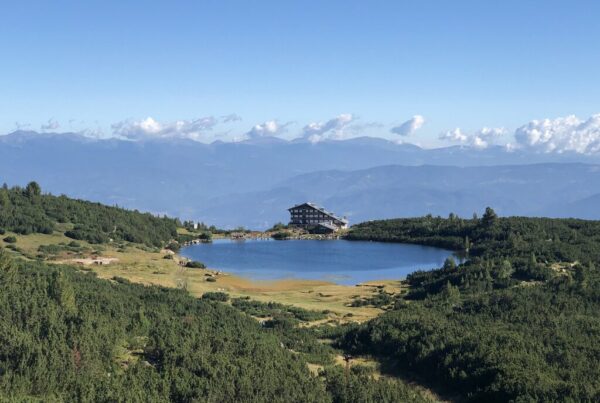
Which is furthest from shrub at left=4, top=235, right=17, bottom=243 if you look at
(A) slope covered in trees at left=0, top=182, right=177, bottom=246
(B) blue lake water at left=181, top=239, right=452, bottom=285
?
(B) blue lake water at left=181, top=239, right=452, bottom=285

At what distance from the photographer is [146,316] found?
→ 46688 millimetres

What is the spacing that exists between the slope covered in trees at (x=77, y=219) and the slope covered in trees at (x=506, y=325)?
5000cm

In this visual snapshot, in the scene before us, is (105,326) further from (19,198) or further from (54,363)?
(19,198)

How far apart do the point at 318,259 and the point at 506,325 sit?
54.4 meters

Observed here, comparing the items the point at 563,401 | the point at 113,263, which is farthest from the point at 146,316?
the point at 113,263

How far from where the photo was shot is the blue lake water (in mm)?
88875

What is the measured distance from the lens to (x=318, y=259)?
102m

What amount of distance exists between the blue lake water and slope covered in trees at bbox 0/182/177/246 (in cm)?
892

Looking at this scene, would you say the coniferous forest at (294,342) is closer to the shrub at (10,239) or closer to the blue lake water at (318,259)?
the blue lake water at (318,259)

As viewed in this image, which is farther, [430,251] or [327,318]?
[430,251]

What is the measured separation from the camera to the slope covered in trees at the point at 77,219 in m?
94.4

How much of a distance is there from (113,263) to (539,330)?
54863 mm

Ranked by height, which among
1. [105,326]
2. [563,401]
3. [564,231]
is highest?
[564,231]

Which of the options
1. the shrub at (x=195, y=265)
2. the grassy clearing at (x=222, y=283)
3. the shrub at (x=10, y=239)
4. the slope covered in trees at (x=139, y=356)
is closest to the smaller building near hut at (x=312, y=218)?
the shrub at (x=195, y=265)
